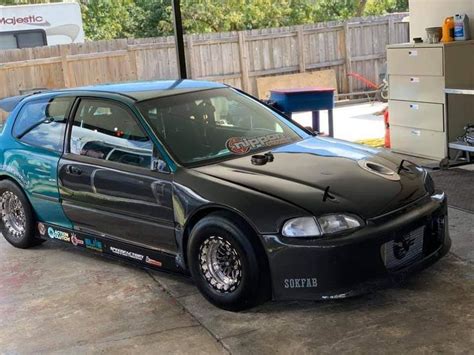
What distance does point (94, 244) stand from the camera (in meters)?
5.29

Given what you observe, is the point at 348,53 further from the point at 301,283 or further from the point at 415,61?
the point at 301,283

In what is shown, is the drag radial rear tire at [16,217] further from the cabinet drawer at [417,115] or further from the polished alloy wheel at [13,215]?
the cabinet drawer at [417,115]

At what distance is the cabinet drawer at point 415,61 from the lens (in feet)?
26.9

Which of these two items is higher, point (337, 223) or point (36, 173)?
point (36, 173)

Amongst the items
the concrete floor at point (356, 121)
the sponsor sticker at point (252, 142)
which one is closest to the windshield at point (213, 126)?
the sponsor sticker at point (252, 142)

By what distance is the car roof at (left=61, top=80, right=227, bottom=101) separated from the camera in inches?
203

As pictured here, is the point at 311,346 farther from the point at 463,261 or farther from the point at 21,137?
the point at 21,137

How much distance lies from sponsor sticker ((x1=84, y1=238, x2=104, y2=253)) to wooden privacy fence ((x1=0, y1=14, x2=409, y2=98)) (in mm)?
10213

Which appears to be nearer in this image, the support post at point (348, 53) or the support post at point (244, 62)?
the support post at point (244, 62)

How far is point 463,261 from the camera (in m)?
4.87

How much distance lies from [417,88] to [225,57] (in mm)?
8971

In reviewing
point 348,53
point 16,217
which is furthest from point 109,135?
point 348,53

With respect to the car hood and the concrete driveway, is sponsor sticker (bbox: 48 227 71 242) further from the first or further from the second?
the car hood

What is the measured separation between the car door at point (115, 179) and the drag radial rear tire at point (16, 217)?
67 centimetres
